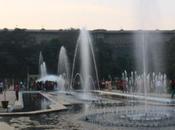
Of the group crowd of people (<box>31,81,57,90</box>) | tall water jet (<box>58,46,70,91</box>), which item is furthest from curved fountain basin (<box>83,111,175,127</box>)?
tall water jet (<box>58,46,70,91</box>)

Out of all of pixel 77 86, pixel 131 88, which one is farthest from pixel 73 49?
pixel 131 88

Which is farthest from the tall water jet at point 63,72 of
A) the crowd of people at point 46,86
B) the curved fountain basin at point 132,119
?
the curved fountain basin at point 132,119

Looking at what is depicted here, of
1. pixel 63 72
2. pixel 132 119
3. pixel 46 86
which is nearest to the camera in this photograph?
pixel 132 119

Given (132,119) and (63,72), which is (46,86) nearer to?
(63,72)

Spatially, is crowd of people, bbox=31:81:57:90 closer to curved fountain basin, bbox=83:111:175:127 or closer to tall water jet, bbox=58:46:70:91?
tall water jet, bbox=58:46:70:91

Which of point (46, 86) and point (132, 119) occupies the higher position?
point (46, 86)

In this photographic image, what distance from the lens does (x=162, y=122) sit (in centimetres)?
1586

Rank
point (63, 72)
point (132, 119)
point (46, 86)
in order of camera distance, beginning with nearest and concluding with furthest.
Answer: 1. point (132, 119)
2. point (46, 86)
3. point (63, 72)

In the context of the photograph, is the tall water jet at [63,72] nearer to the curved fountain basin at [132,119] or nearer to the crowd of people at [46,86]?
the crowd of people at [46,86]

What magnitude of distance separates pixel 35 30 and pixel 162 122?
103 metres

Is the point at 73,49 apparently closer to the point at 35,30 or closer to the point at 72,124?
the point at 35,30

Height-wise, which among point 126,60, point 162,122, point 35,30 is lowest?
point 162,122

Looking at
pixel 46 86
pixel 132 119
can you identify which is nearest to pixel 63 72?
pixel 46 86

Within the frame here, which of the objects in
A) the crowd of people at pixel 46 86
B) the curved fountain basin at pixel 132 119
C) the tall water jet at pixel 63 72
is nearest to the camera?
the curved fountain basin at pixel 132 119
